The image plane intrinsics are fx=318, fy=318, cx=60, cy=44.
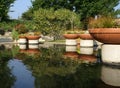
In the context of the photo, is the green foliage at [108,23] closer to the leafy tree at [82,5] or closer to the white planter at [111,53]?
→ the white planter at [111,53]

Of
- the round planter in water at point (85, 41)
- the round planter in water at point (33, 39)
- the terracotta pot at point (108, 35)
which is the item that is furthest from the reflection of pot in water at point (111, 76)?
the round planter in water at point (33, 39)

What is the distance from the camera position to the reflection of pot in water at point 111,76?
27.5 feet

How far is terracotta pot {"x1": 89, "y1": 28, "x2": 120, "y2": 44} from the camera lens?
38.5 ft

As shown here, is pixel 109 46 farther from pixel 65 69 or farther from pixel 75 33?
pixel 75 33

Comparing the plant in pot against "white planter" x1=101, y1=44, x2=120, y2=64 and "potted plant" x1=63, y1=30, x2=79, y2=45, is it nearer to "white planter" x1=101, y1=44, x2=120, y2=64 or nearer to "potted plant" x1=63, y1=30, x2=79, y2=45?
"white planter" x1=101, y1=44, x2=120, y2=64

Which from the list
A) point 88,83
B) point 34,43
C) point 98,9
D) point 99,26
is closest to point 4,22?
point 98,9

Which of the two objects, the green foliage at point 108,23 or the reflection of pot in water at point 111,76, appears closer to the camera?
the reflection of pot in water at point 111,76

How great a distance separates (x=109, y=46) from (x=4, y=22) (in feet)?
150

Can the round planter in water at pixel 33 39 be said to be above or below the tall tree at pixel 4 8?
below

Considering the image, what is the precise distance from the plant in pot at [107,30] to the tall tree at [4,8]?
43824 millimetres

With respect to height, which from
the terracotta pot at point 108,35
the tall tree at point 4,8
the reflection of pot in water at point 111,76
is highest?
the tall tree at point 4,8

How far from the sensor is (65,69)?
447 inches

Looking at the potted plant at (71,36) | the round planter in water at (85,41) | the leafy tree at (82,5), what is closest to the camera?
the round planter in water at (85,41)

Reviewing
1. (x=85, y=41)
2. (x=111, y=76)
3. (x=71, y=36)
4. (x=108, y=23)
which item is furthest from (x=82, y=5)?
(x=111, y=76)
